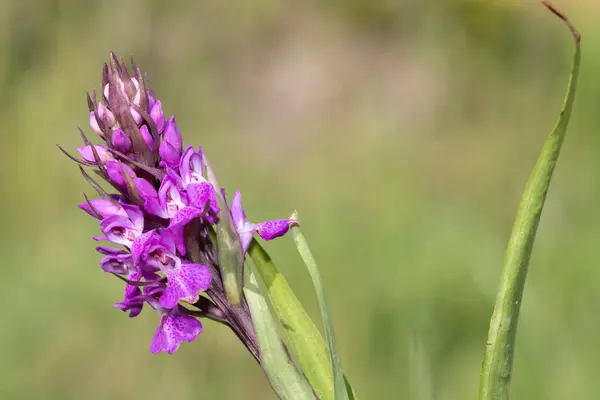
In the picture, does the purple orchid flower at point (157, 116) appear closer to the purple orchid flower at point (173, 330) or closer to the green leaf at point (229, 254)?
the green leaf at point (229, 254)

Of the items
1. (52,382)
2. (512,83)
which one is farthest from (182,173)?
(512,83)

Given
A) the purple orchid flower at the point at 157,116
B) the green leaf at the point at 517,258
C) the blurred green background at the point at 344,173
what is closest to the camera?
the green leaf at the point at 517,258

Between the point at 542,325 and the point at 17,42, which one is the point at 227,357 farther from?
the point at 17,42

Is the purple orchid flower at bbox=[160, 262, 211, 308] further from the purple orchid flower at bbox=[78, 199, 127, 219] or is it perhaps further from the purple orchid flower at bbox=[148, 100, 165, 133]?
the purple orchid flower at bbox=[148, 100, 165, 133]

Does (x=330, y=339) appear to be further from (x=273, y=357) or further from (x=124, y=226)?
(x=124, y=226)

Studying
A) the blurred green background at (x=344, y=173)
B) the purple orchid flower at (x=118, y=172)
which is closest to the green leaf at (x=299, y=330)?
the purple orchid flower at (x=118, y=172)
